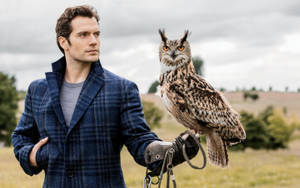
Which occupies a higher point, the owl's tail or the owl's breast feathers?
the owl's breast feathers

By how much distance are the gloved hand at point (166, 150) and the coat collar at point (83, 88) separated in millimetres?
754

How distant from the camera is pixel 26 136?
478cm

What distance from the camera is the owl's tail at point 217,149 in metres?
3.48

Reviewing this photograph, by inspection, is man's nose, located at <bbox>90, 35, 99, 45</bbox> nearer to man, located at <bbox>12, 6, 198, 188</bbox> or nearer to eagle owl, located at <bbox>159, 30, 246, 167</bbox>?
man, located at <bbox>12, 6, 198, 188</bbox>

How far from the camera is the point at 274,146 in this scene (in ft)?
152

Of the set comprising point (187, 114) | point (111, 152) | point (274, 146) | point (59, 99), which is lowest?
point (274, 146)

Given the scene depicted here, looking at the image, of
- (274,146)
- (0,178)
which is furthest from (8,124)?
(274,146)

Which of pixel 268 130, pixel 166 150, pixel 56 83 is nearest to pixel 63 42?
pixel 56 83

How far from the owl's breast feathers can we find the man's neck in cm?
113

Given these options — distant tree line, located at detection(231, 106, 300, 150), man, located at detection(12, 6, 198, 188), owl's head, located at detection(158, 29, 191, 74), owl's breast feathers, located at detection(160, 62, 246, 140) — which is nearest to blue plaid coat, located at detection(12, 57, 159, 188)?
man, located at detection(12, 6, 198, 188)

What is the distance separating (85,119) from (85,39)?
770 millimetres

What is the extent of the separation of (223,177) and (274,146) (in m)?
26.2

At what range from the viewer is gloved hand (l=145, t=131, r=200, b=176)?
144 inches

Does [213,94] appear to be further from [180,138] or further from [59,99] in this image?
Answer: [59,99]
